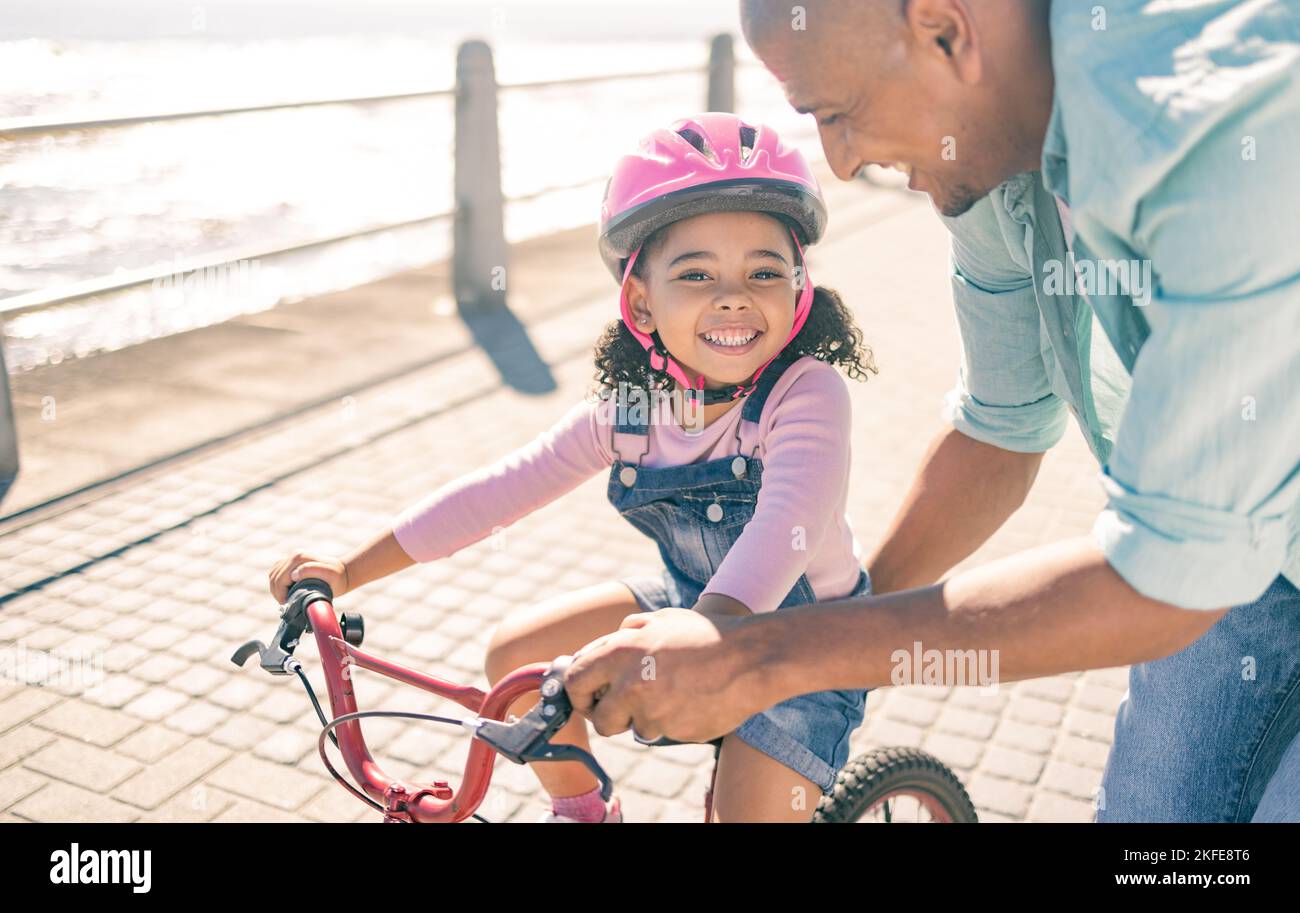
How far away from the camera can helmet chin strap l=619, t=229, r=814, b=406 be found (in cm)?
270

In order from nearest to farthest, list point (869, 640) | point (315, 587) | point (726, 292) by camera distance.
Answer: point (869, 640)
point (315, 587)
point (726, 292)

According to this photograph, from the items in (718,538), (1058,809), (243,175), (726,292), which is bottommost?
(1058,809)

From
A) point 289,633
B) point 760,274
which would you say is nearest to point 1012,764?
point 760,274

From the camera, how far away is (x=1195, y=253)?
5.04 feet

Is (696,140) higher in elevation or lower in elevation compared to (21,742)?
higher

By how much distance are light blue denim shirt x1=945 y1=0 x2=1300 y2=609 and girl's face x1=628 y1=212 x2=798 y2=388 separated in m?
0.91

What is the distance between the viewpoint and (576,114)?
18938mm

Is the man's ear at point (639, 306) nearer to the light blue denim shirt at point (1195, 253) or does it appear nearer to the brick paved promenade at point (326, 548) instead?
the light blue denim shirt at point (1195, 253)

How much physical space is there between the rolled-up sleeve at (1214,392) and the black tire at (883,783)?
1040 mm

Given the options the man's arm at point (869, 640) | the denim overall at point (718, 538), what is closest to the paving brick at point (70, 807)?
the denim overall at point (718, 538)

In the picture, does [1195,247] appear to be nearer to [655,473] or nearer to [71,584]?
[655,473]

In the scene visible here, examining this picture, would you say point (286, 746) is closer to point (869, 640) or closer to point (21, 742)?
point (21, 742)

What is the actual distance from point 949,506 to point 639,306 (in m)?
0.81

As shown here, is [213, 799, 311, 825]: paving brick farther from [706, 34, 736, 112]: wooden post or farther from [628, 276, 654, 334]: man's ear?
[706, 34, 736, 112]: wooden post
